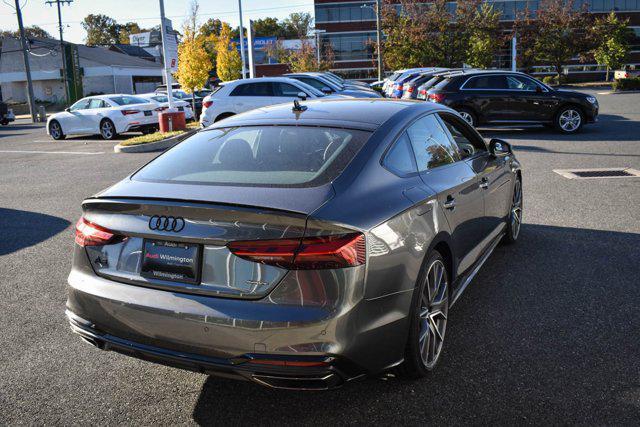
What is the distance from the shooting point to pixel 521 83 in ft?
53.0

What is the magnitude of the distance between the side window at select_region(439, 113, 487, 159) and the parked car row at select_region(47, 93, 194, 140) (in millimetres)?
16934

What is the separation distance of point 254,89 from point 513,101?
731cm

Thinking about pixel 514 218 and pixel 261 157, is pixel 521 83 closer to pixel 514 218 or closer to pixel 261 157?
pixel 514 218

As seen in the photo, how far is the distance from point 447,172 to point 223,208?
1846 mm

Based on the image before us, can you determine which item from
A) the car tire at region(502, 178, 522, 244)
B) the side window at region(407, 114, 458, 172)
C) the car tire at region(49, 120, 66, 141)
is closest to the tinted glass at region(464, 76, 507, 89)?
the car tire at region(502, 178, 522, 244)

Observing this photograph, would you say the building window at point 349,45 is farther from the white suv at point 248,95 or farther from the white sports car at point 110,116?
the white suv at point 248,95

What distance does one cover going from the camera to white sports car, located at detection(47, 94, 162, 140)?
20.0 meters

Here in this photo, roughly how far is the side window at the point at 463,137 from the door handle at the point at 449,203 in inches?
30.1

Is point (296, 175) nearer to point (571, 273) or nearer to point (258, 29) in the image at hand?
point (571, 273)

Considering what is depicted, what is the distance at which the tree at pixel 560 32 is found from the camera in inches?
2254

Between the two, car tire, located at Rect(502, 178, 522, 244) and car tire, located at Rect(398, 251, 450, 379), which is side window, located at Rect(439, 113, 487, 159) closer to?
car tire, located at Rect(502, 178, 522, 244)

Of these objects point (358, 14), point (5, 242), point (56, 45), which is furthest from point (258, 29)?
point (5, 242)

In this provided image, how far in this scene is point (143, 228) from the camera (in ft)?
9.59

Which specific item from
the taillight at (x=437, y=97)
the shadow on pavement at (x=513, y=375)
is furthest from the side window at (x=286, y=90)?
the shadow on pavement at (x=513, y=375)
